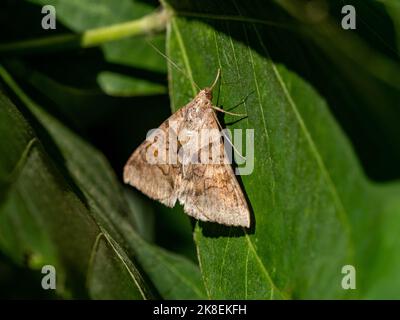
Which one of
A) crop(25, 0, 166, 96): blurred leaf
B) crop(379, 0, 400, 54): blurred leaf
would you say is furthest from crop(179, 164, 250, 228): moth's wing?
crop(379, 0, 400, 54): blurred leaf

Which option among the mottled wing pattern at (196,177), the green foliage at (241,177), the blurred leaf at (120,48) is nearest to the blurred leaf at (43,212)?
the green foliage at (241,177)

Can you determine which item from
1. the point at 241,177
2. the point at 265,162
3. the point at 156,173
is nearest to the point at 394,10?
the point at 265,162

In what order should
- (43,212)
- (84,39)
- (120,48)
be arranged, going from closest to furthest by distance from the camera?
(43,212), (84,39), (120,48)

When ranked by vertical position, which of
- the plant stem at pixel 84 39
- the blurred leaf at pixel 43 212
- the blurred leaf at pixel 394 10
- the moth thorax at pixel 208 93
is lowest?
the blurred leaf at pixel 43 212

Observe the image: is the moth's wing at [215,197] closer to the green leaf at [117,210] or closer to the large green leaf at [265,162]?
the large green leaf at [265,162]

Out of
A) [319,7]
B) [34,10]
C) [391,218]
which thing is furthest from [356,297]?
[34,10]

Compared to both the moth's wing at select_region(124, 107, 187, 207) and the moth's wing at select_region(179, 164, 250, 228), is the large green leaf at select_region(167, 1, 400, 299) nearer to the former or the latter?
the moth's wing at select_region(179, 164, 250, 228)

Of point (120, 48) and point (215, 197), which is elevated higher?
point (120, 48)

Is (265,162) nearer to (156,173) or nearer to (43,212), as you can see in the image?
(156,173)
